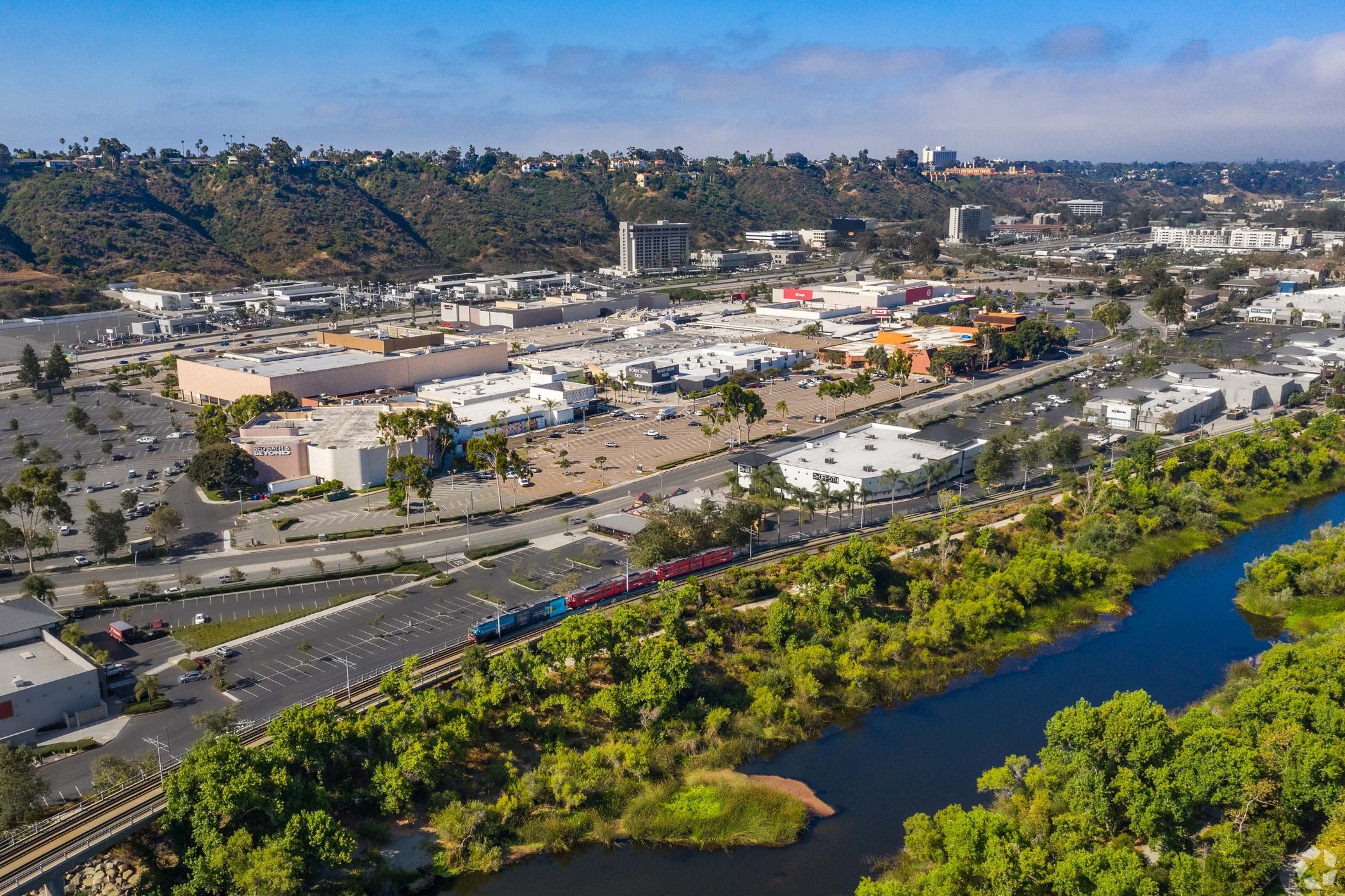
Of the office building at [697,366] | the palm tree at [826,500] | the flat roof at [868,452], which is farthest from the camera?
the office building at [697,366]

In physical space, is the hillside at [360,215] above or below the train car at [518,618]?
above

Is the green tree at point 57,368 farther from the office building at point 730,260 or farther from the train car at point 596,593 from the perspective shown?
the office building at point 730,260

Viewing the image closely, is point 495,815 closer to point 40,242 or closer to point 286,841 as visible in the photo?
point 286,841

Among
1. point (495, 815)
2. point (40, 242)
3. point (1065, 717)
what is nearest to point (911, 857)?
point (1065, 717)

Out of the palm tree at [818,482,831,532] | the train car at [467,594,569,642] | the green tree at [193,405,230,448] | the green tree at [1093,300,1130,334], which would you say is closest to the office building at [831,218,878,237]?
the green tree at [1093,300,1130,334]

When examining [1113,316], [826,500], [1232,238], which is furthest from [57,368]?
[1232,238]

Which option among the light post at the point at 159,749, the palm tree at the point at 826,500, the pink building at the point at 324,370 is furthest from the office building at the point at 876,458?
the pink building at the point at 324,370
